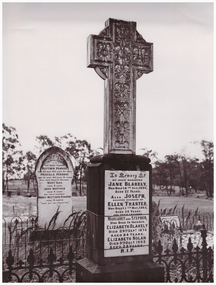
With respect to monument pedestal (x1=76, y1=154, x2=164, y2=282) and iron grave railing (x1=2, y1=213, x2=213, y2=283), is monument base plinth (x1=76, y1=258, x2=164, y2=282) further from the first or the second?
iron grave railing (x1=2, y1=213, x2=213, y2=283)

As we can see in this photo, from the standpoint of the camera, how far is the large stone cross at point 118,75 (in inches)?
205

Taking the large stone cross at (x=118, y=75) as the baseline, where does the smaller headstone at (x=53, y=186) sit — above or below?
below

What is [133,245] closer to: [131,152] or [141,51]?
[131,152]

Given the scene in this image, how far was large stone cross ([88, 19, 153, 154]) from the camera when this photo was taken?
→ 17.1 feet

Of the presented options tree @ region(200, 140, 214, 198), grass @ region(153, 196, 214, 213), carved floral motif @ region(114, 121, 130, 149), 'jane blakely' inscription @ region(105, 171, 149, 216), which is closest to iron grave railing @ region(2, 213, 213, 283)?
'jane blakely' inscription @ region(105, 171, 149, 216)

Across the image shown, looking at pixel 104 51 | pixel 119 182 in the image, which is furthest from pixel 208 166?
pixel 104 51

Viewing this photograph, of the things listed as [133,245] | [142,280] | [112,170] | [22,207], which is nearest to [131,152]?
[112,170]

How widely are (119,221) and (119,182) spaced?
1.92ft

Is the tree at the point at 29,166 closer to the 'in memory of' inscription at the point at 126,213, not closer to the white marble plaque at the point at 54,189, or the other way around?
the white marble plaque at the point at 54,189

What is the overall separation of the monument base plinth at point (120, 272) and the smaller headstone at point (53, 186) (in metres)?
3.58

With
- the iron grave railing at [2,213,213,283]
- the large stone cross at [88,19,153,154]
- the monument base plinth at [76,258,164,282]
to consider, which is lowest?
the iron grave railing at [2,213,213,283]

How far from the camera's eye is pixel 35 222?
8484mm

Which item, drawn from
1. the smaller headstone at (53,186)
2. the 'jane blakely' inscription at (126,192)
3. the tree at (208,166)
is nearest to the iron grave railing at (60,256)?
the smaller headstone at (53,186)

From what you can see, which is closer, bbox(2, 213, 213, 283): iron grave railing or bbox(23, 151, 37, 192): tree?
bbox(2, 213, 213, 283): iron grave railing
